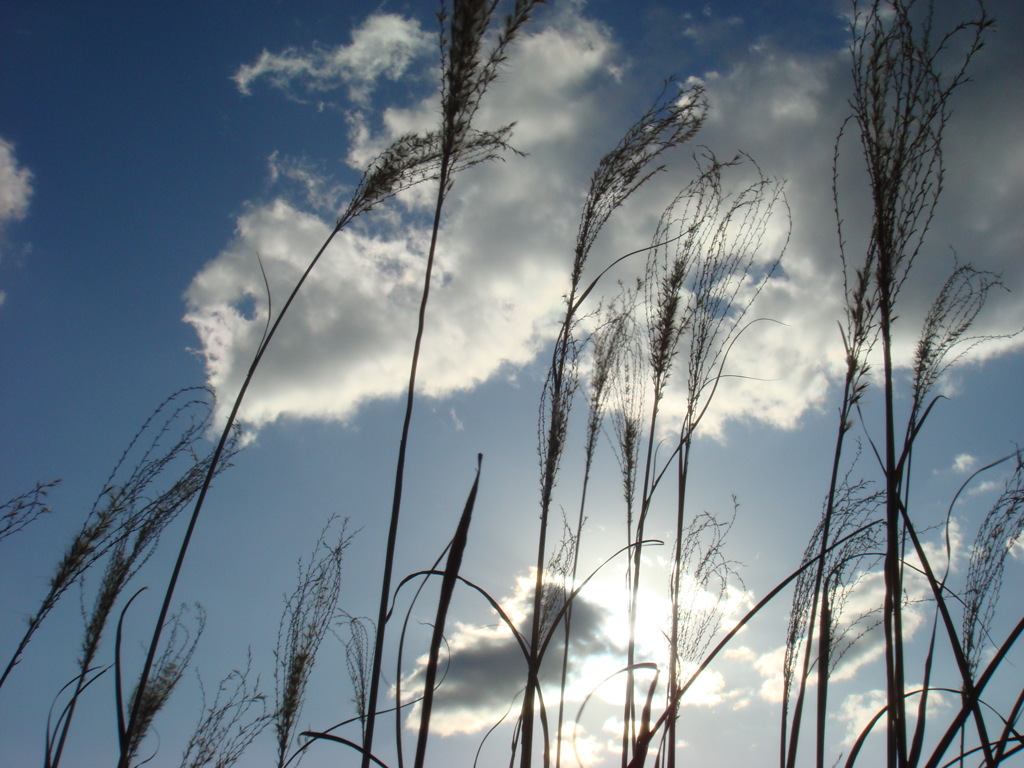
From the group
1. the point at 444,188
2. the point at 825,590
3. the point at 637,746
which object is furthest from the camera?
the point at 825,590

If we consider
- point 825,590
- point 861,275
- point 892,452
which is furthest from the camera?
point 861,275

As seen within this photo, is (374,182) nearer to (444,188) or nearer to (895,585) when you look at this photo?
(444,188)

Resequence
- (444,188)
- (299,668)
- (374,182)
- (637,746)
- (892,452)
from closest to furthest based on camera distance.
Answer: (892,452) < (637,746) < (444,188) < (374,182) < (299,668)

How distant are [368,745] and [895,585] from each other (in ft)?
3.38

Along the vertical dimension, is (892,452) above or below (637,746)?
above

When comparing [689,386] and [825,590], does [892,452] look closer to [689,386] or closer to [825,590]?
[825,590]

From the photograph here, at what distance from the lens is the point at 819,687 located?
142cm

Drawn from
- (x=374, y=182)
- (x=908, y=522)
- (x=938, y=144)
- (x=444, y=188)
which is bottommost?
(x=908, y=522)

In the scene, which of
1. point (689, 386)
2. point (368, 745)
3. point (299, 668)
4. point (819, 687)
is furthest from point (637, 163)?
point (299, 668)

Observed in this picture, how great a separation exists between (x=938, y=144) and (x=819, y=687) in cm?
134

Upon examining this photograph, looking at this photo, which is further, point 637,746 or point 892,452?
point 637,746

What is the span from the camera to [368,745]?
3.53 feet

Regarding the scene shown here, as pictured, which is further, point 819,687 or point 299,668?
point 299,668

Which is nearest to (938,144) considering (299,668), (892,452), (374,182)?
(892,452)
